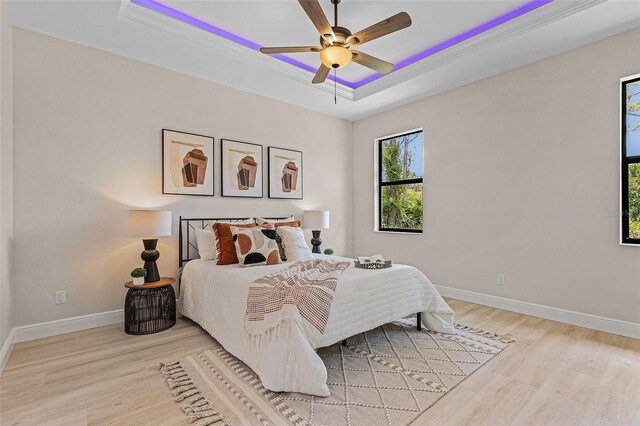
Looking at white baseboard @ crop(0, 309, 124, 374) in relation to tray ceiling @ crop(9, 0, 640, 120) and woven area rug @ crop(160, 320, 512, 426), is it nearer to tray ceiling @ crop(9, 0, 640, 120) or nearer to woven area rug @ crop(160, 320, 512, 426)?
woven area rug @ crop(160, 320, 512, 426)

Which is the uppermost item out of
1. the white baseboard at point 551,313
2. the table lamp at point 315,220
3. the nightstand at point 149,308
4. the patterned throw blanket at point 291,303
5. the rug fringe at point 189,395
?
the table lamp at point 315,220

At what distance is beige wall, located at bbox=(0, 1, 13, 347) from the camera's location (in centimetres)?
229

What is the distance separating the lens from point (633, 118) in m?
2.86

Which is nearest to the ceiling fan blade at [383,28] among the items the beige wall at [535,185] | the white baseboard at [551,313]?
the beige wall at [535,185]

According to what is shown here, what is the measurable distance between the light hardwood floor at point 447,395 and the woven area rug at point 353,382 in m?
0.09

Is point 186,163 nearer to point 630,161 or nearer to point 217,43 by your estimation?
point 217,43

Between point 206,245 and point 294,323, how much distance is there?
1758 mm

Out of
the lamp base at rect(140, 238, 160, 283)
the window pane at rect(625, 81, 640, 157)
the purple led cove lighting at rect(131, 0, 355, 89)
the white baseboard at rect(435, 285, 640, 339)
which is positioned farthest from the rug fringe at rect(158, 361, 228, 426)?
the window pane at rect(625, 81, 640, 157)

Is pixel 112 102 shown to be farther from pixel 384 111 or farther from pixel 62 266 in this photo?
pixel 384 111

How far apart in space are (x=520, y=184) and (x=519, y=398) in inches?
93.0

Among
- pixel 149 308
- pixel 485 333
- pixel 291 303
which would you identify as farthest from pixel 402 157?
pixel 149 308

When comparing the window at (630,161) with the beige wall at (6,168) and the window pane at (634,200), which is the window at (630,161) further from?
the beige wall at (6,168)

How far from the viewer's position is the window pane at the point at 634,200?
2.81 m

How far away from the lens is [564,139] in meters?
3.14
